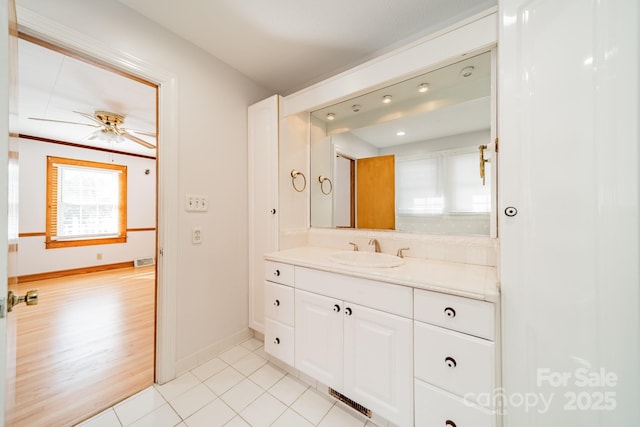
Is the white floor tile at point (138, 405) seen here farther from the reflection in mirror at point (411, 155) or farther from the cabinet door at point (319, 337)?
the reflection in mirror at point (411, 155)

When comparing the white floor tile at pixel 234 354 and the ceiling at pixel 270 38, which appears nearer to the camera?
the ceiling at pixel 270 38

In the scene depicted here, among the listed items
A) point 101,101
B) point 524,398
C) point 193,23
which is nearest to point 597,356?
point 524,398

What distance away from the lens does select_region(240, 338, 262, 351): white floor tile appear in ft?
6.49

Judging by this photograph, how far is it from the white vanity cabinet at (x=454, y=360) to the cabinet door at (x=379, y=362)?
5 centimetres

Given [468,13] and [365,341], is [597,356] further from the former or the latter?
[468,13]

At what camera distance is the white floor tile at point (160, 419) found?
1.26 m

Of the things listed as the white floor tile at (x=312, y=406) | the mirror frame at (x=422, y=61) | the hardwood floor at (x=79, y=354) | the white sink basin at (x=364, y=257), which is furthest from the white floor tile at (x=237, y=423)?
the mirror frame at (x=422, y=61)

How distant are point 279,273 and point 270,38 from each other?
5.47ft

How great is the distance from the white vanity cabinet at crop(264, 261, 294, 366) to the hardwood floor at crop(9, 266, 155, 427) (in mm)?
872

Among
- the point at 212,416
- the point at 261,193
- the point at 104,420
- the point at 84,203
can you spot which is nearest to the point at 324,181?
the point at 261,193

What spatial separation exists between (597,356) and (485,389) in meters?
0.38

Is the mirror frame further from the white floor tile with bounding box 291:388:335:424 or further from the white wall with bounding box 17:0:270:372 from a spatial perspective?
the white floor tile with bounding box 291:388:335:424

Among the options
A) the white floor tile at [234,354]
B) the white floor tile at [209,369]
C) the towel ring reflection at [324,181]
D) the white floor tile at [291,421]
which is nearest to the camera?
the white floor tile at [291,421]

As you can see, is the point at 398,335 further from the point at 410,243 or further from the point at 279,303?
the point at 279,303
